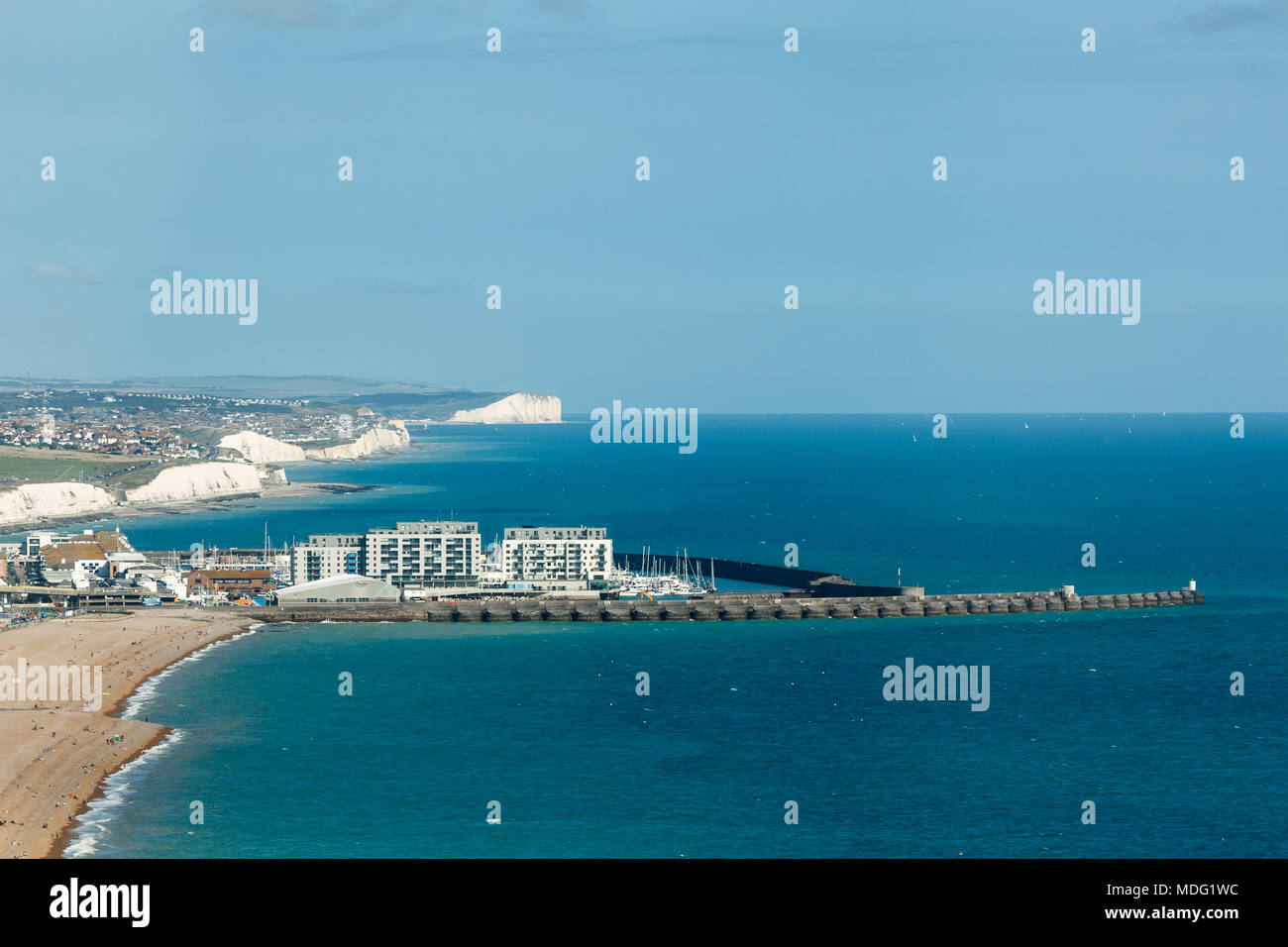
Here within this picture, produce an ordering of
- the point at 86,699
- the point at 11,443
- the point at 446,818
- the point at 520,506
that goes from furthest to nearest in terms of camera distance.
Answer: the point at 11,443
the point at 520,506
the point at 86,699
the point at 446,818

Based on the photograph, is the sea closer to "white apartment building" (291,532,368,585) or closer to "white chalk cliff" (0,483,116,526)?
"white apartment building" (291,532,368,585)

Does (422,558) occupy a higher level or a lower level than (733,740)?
higher

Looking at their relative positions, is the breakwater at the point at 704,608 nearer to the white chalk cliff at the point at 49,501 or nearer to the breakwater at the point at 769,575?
the breakwater at the point at 769,575

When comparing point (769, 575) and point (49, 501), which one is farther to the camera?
point (49, 501)

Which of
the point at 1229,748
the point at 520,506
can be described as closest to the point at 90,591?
the point at 1229,748

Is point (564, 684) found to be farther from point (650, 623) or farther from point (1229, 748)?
point (1229, 748)

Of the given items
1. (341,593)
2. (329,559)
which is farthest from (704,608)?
(329,559)

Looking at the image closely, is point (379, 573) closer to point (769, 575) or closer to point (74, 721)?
point (769, 575)
